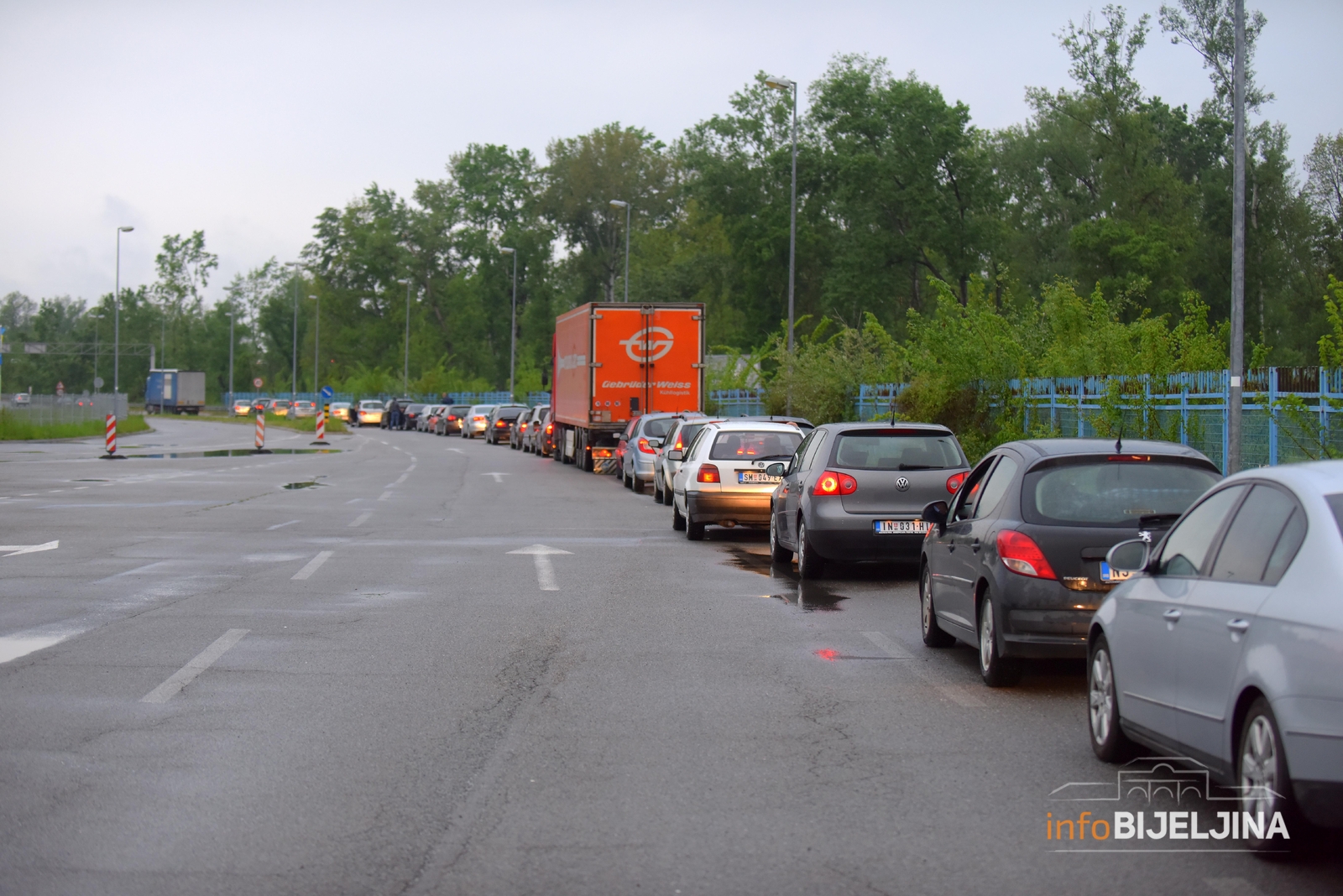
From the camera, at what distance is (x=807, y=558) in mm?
14484

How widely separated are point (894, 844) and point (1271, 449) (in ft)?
47.9

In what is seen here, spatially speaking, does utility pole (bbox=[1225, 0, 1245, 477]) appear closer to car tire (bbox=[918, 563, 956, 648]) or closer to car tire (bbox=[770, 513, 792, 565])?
car tire (bbox=[770, 513, 792, 565])

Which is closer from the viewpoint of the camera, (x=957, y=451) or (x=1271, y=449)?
(x=957, y=451)

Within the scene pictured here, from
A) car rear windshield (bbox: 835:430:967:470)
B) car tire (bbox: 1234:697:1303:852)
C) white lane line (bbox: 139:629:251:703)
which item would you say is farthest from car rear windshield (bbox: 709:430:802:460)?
car tire (bbox: 1234:697:1303:852)

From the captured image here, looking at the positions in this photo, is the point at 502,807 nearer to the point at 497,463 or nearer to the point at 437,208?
the point at 497,463

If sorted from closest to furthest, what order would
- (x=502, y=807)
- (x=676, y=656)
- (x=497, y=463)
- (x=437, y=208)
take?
(x=502, y=807), (x=676, y=656), (x=497, y=463), (x=437, y=208)

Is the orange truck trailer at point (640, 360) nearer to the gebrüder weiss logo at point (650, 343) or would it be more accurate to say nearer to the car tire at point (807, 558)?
the gebrüder weiss logo at point (650, 343)

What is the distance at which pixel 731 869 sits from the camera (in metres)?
4.99

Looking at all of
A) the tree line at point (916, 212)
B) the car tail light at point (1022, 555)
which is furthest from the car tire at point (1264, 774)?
the tree line at point (916, 212)

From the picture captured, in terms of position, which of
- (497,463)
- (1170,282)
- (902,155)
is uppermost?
(902,155)

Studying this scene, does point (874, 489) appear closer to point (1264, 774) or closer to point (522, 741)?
point (522, 741)

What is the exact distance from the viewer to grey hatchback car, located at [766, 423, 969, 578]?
14.2m

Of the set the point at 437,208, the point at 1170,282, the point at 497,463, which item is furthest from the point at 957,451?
the point at 437,208

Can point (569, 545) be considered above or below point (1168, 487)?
below
